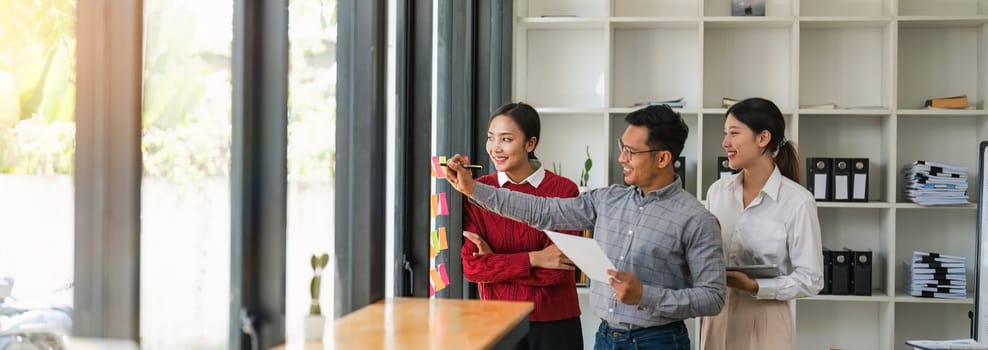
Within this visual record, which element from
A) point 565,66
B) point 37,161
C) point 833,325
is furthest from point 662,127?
point 833,325

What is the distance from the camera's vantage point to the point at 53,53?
1.27m

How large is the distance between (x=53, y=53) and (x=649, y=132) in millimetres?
1603

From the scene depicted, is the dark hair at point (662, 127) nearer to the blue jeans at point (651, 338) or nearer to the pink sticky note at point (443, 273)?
the blue jeans at point (651, 338)

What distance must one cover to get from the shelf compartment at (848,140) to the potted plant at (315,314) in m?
3.49

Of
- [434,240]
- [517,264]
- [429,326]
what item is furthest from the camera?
[434,240]

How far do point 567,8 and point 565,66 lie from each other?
0.30 m

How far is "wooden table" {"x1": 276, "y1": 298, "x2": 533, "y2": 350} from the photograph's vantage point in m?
1.85

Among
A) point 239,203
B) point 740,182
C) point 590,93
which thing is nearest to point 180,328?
point 239,203

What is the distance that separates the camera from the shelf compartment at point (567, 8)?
4926 mm

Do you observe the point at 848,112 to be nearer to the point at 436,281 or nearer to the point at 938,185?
the point at 938,185

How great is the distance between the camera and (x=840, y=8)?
4902 millimetres

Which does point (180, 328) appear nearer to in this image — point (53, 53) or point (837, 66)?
point (53, 53)

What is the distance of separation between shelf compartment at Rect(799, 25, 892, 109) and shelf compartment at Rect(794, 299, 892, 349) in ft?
3.43

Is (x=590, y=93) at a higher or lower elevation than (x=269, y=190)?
higher
